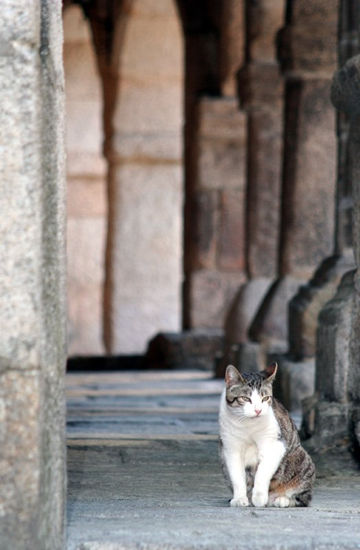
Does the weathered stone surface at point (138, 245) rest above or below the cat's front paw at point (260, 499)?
below

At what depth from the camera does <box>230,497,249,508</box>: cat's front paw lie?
3.63 meters

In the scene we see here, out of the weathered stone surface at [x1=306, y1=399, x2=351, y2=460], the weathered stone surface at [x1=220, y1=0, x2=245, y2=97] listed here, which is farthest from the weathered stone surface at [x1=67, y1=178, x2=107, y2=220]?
the weathered stone surface at [x1=306, y1=399, x2=351, y2=460]

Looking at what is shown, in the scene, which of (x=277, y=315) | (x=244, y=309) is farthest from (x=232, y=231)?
(x=277, y=315)

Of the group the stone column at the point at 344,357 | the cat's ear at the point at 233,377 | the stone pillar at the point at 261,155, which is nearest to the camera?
the cat's ear at the point at 233,377

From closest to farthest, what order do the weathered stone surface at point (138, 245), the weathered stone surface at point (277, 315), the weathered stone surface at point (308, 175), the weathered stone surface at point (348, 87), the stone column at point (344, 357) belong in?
the weathered stone surface at point (348, 87) → the stone column at point (344, 357) → the weathered stone surface at point (308, 175) → the weathered stone surface at point (277, 315) → the weathered stone surface at point (138, 245)

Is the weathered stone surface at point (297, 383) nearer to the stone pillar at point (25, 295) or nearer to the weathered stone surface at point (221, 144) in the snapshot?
the stone pillar at point (25, 295)

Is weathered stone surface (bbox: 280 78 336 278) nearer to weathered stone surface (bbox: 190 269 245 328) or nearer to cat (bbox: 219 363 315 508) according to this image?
weathered stone surface (bbox: 190 269 245 328)

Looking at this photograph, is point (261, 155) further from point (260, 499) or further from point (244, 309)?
point (260, 499)

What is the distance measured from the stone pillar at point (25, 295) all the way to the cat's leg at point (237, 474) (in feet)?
3.15

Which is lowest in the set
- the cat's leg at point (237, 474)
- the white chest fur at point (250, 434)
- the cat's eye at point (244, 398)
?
the cat's leg at point (237, 474)

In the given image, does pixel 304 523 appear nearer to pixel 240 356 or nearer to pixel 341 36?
pixel 341 36

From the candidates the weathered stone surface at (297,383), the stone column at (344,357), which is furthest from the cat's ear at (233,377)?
the weathered stone surface at (297,383)

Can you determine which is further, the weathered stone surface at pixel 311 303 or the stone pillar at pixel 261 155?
the stone pillar at pixel 261 155

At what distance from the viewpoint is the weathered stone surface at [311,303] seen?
5996mm
